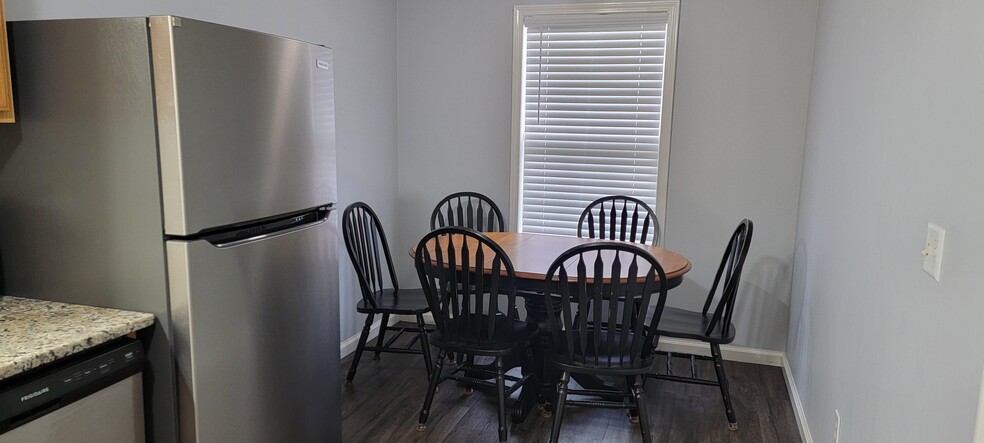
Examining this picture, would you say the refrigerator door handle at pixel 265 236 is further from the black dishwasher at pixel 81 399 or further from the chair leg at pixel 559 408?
the chair leg at pixel 559 408

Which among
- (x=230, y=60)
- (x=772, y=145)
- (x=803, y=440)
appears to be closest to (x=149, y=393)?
(x=230, y=60)

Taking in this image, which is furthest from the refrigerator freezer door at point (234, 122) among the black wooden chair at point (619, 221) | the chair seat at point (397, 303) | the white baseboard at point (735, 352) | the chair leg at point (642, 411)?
the white baseboard at point (735, 352)

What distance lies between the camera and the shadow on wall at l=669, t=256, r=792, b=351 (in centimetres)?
354

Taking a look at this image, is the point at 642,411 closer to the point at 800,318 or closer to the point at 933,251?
the point at 800,318

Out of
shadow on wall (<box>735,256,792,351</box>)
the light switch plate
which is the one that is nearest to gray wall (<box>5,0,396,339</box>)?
shadow on wall (<box>735,256,792,351</box>)

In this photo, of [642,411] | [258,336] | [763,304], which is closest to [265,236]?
[258,336]

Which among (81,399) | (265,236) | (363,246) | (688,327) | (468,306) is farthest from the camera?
(363,246)

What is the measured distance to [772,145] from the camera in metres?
3.46

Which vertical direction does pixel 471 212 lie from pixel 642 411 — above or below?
above

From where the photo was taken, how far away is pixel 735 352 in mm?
3680

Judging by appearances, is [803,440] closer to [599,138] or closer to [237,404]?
[599,138]

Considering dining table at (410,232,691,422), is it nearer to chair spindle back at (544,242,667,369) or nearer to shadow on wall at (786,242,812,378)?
chair spindle back at (544,242,667,369)

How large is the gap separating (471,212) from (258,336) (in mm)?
2143

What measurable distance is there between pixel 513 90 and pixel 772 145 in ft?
5.02
